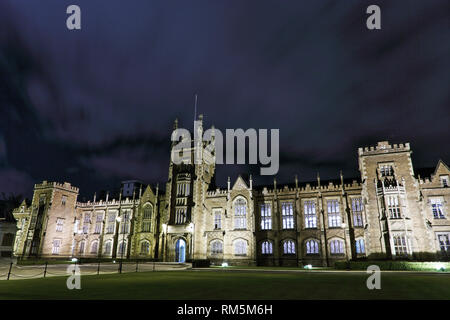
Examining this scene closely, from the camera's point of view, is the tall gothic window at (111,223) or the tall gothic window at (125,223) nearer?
the tall gothic window at (125,223)

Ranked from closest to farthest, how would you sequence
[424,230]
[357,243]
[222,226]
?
[424,230], [357,243], [222,226]

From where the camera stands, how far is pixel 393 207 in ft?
115

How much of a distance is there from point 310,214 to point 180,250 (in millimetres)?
21511

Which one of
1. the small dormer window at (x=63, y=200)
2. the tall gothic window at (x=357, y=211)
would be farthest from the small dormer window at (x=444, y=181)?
the small dormer window at (x=63, y=200)

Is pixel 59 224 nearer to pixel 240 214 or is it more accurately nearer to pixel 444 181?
pixel 240 214

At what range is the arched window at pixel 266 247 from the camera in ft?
146

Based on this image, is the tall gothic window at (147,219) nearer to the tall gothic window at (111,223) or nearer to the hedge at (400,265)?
the tall gothic window at (111,223)

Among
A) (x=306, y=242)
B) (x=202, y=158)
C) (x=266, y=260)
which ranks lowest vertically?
(x=266, y=260)

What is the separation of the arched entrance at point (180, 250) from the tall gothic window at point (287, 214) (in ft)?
54.2
